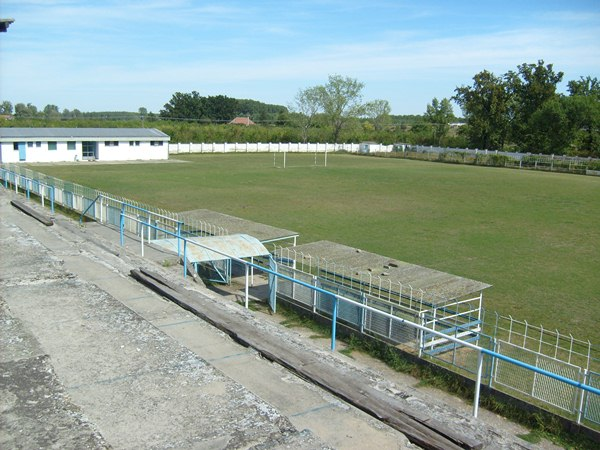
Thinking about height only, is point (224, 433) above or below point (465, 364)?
above

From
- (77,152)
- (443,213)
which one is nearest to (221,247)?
(443,213)

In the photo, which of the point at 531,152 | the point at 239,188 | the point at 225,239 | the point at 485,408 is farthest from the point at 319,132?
the point at 485,408

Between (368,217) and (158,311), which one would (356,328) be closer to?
(158,311)

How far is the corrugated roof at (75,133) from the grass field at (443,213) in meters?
5.52

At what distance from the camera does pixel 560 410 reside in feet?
27.3

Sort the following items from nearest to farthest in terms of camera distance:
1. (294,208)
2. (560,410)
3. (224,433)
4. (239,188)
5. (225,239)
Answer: (224,433)
(560,410)
(225,239)
(294,208)
(239,188)

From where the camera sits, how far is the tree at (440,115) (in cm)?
9996

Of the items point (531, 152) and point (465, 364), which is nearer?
point (465, 364)

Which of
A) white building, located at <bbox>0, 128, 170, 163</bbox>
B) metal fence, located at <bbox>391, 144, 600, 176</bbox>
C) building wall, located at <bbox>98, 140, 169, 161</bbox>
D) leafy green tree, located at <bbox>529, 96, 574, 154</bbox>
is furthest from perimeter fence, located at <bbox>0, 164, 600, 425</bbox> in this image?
leafy green tree, located at <bbox>529, 96, 574, 154</bbox>

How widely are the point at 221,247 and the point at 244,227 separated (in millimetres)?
3859

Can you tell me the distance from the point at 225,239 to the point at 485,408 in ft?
27.5

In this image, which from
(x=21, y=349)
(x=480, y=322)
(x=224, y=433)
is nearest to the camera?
(x=224, y=433)

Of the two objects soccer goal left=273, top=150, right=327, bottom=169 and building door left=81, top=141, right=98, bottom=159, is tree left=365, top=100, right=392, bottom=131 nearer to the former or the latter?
soccer goal left=273, top=150, right=327, bottom=169

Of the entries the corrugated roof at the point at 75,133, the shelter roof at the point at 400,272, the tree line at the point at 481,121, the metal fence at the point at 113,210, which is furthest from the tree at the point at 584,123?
the shelter roof at the point at 400,272
